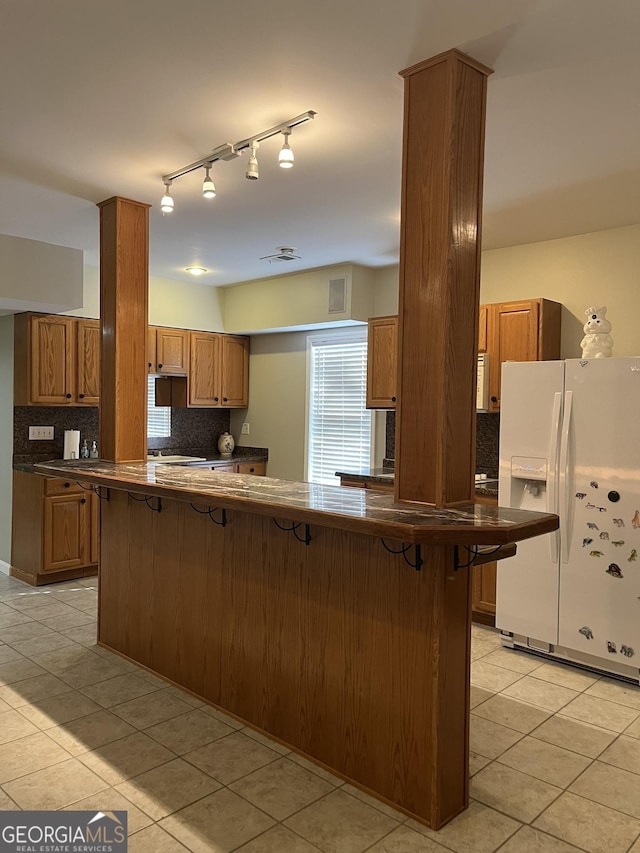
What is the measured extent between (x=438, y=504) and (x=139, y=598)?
1.99 meters

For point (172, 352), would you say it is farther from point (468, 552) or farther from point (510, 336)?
point (468, 552)

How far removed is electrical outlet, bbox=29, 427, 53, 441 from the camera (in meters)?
5.50

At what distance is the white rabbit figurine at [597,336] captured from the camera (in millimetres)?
3824

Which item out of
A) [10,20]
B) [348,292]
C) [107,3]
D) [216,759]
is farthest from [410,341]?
[348,292]

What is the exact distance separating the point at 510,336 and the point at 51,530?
12.1 ft

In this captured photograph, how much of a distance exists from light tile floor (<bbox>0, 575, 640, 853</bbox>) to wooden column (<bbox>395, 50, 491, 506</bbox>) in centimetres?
111

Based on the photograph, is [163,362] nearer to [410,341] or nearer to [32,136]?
[32,136]

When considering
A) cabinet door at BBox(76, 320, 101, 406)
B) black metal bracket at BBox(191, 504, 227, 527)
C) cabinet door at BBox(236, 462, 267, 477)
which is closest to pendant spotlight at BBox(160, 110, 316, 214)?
black metal bracket at BBox(191, 504, 227, 527)

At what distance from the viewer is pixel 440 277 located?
7.52 feet

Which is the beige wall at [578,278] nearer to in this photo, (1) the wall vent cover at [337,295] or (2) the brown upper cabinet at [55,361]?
(1) the wall vent cover at [337,295]

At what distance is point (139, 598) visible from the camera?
11.8 feet

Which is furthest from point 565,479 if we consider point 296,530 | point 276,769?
point 276,769

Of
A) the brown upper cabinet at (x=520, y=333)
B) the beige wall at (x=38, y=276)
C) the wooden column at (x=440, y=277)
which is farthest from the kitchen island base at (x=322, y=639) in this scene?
the brown upper cabinet at (x=520, y=333)

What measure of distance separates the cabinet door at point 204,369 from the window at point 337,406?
3.11 feet
